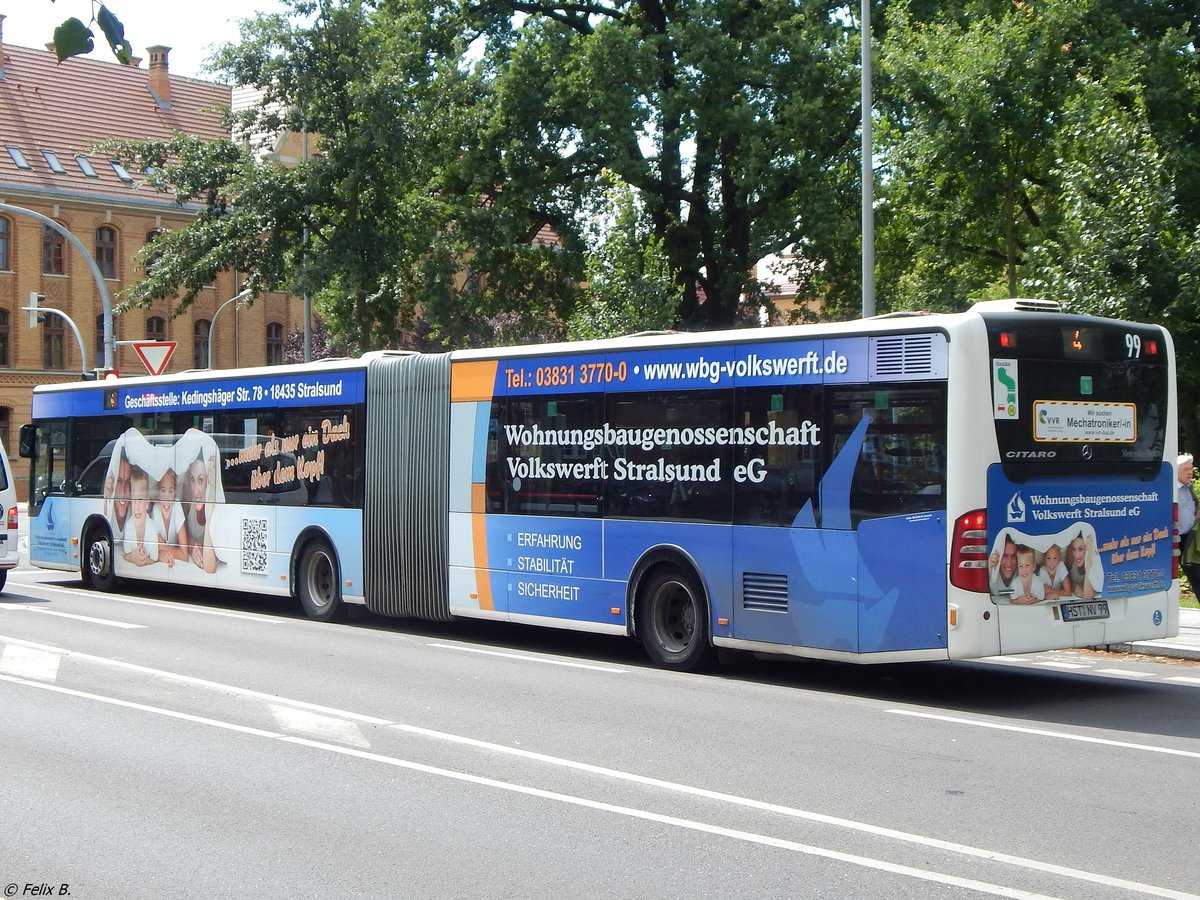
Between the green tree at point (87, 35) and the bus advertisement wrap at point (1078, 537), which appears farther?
the bus advertisement wrap at point (1078, 537)

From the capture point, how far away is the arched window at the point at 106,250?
62656 mm

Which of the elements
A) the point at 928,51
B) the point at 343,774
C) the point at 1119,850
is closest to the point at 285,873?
the point at 343,774

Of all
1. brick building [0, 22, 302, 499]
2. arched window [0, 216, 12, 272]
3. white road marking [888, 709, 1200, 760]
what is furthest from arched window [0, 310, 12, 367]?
white road marking [888, 709, 1200, 760]

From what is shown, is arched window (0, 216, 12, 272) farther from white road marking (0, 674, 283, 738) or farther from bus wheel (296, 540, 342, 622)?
white road marking (0, 674, 283, 738)

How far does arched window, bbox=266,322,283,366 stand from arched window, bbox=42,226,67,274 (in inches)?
378

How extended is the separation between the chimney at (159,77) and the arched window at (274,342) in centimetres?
1087

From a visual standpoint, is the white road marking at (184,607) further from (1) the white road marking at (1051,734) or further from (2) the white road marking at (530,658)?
(1) the white road marking at (1051,734)

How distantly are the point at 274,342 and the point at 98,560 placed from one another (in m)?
48.5

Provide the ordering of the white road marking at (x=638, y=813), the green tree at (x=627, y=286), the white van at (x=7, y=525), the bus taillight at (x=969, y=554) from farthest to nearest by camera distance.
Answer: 1. the green tree at (x=627, y=286)
2. the white van at (x=7, y=525)
3. the bus taillight at (x=969, y=554)
4. the white road marking at (x=638, y=813)

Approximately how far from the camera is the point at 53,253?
61.4m

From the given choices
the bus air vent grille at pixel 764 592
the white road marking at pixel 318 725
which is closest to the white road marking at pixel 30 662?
the white road marking at pixel 318 725

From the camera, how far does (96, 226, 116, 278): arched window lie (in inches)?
2467

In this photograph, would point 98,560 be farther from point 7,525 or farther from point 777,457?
point 777,457

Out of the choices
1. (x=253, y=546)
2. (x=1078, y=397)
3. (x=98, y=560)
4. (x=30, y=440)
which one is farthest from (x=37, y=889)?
(x=30, y=440)
